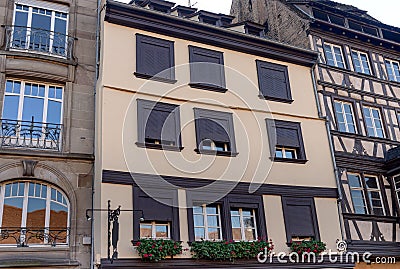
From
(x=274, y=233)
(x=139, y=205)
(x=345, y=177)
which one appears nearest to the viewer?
(x=139, y=205)

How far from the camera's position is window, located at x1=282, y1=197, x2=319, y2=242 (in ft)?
40.0

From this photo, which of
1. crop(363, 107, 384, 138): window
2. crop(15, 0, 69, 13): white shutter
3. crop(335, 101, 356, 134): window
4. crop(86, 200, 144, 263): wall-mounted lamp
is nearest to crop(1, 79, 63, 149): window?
crop(86, 200, 144, 263): wall-mounted lamp

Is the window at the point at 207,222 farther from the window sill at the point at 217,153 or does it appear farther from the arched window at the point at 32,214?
the arched window at the point at 32,214

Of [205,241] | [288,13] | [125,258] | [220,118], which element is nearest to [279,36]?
[288,13]

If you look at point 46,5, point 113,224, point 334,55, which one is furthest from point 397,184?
point 46,5

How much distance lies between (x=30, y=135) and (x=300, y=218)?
7.55 meters

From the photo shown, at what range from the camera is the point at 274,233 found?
38.9ft

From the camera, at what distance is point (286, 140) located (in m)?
13.4

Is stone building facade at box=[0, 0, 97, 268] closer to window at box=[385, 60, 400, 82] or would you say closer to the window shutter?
the window shutter

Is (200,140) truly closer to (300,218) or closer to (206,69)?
(206,69)

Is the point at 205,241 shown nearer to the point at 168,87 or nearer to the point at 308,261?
the point at 308,261

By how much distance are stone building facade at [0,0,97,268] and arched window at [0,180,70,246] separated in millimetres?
21

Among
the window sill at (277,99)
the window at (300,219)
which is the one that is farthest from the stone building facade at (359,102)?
the window sill at (277,99)

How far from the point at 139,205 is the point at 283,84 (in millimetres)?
6598
